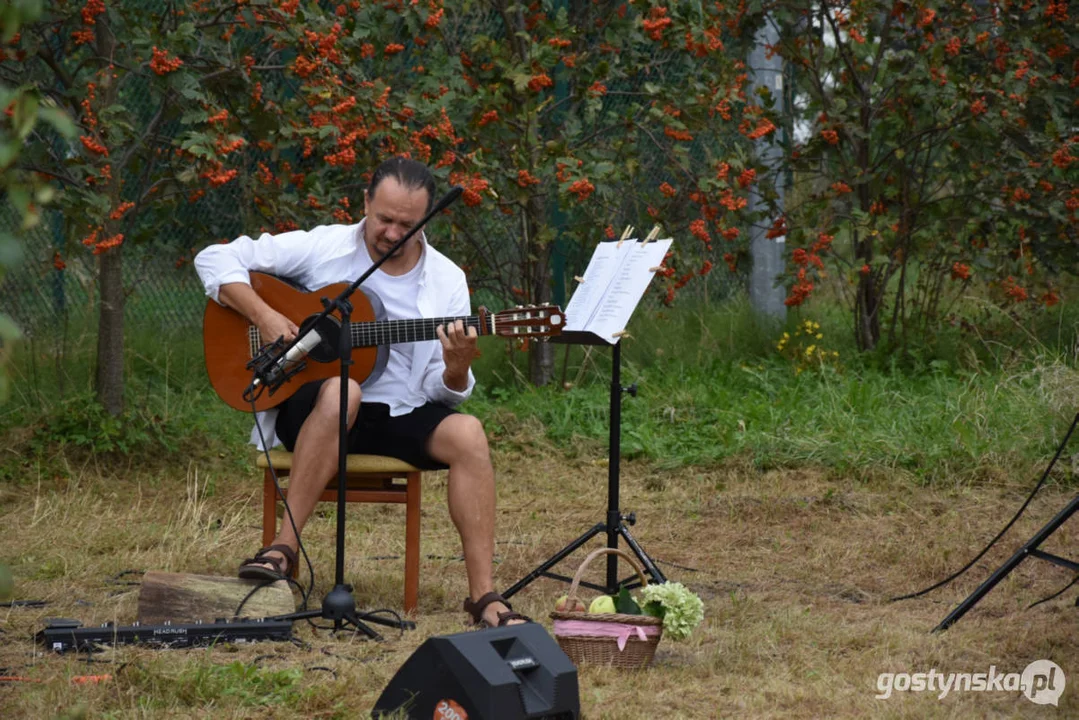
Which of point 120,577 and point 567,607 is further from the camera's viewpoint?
point 120,577

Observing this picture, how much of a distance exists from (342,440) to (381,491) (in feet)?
1.59

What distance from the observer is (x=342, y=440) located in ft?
10.2

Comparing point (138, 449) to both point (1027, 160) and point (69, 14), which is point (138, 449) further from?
point (1027, 160)

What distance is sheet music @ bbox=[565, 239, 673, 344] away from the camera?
130 inches

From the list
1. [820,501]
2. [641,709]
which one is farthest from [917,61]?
[641,709]

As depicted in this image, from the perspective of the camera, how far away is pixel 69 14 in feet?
15.4

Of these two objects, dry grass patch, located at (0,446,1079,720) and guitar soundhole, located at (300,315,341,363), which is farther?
guitar soundhole, located at (300,315,341,363)

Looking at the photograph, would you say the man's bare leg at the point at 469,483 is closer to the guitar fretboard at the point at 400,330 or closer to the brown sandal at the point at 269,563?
the guitar fretboard at the point at 400,330

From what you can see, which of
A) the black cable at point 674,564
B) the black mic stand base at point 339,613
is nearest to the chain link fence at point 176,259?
the black cable at point 674,564

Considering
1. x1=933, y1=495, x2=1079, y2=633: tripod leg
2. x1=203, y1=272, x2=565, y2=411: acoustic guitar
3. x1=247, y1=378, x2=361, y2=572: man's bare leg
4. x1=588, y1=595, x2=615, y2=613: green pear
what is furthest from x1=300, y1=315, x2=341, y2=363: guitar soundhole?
x1=933, y1=495, x2=1079, y2=633: tripod leg

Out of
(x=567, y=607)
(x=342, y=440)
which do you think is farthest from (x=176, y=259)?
(x=567, y=607)

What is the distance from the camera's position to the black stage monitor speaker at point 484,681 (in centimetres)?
233

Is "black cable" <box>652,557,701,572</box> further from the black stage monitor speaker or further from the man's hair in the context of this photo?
the black stage monitor speaker

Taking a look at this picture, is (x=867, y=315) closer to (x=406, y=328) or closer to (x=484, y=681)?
(x=406, y=328)
